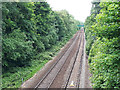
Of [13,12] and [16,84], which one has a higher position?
[13,12]

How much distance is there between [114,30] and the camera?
6.84 metres

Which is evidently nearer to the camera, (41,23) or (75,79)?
(75,79)

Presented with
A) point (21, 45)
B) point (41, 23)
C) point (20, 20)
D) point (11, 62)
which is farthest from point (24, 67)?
point (41, 23)

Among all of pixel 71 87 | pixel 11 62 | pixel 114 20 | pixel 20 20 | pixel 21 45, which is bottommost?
pixel 71 87

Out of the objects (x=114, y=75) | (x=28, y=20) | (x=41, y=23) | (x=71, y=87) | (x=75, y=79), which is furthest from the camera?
(x=41, y=23)

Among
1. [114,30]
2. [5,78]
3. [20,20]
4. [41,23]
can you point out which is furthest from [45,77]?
[41,23]

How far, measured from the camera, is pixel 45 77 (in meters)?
14.4

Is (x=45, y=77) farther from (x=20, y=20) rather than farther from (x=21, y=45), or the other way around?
(x=20, y=20)

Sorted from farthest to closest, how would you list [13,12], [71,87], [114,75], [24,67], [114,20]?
[24,67], [13,12], [71,87], [114,75], [114,20]

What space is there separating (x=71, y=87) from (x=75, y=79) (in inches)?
75.9

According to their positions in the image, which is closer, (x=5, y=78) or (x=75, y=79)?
(x=5, y=78)

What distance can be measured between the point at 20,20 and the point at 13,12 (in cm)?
180

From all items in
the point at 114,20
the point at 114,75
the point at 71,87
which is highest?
the point at 114,20

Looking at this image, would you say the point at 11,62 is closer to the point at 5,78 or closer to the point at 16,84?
the point at 5,78
